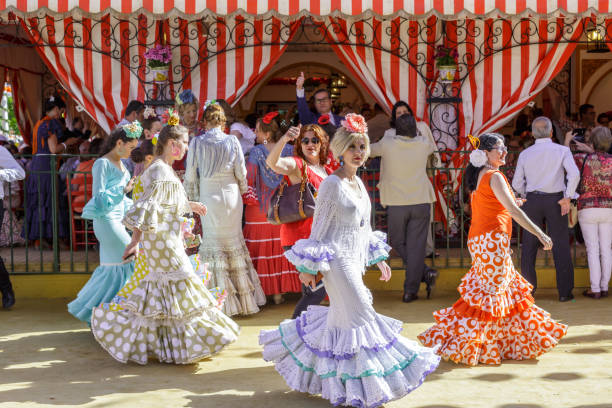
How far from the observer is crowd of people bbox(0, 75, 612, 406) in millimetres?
4590

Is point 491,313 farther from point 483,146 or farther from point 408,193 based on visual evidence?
point 408,193

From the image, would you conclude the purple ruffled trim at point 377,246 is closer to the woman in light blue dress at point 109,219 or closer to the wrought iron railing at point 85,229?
the woman in light blue dress at point 109,219

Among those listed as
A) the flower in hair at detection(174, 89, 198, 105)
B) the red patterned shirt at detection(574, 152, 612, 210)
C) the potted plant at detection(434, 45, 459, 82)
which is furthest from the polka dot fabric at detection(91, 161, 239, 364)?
the potted plant at detection(434, 45, 459, 82)

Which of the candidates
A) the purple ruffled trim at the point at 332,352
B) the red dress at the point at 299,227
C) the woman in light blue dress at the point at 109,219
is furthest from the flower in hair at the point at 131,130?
the purple ruffled trim at the point at 332,352

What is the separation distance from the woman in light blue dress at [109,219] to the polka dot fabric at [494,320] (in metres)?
2.33

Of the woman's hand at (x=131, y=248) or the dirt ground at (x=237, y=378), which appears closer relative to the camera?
the dirt ground at (x=237, y=378)

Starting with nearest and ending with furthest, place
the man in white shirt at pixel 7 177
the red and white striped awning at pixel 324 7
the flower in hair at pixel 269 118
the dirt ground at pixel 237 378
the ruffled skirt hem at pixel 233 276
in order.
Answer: the dirt ground at pixel 237 378
the ruffled skirt hem at pixel 233 276
the man in white shirt at pixel 7 177
the flower in hair at pixel 269 118
the red and white striped awning at pixel 324 7

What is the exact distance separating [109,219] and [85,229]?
7.10ft

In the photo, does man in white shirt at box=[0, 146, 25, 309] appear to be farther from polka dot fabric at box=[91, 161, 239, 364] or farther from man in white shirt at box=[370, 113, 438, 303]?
man in white shirt at box=[370, 113, 438, 303]

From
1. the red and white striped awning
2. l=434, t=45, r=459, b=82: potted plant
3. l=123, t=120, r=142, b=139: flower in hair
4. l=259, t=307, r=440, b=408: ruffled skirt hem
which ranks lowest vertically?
l=259, t=307, r=440, b=408: ruffled skirt hem

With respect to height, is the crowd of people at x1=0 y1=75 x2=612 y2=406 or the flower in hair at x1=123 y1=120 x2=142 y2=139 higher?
the flower in hair at x1=123 y1=120 x2=142 y2=139

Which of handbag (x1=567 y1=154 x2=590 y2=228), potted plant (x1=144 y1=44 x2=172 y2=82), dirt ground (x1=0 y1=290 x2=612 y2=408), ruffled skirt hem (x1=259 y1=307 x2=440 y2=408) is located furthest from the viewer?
potted plant (x1=144 y1=44 x2=172 y2=82)

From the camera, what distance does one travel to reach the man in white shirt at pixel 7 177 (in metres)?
7.11

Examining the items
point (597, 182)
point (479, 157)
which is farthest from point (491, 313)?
point (597, 182)
